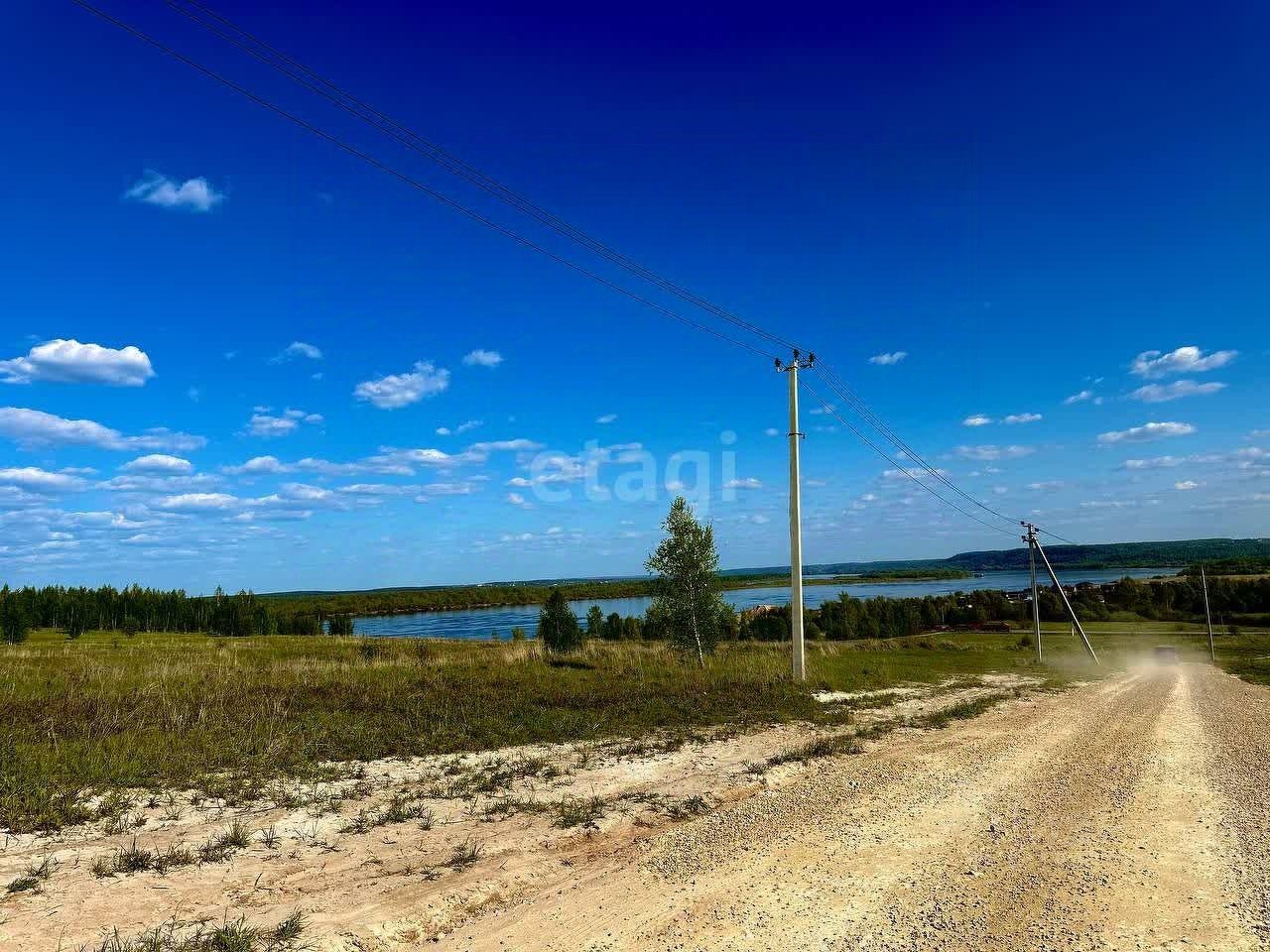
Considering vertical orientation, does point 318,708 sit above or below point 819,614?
above

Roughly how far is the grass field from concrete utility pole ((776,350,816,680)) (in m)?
1.02

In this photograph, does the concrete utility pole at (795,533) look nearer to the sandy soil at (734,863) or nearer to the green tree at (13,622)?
the sandy soil at (734,863)

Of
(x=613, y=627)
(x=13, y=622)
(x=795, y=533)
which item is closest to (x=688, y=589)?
(x=795, y=533)

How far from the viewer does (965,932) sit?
17.0 ft

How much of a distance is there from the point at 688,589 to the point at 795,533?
774cm

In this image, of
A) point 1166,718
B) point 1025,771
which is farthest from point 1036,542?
point 1025,771

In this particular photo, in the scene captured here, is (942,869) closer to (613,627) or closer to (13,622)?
(613,627)

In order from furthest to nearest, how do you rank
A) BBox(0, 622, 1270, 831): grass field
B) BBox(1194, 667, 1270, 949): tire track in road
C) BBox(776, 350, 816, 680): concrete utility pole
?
BBox(776, 350, 816, 680): concrete utility pole
BBox(0, 622, 1270, 831): grass field
BBox(1194, 667, 1270, 949): tire track in road

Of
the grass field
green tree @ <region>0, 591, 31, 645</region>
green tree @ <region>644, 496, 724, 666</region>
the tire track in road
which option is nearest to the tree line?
green tree @ <region>0, 591, 31, 645</region>

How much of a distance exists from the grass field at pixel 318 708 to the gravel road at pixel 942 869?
4.88m

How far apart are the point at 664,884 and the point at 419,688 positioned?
1327 centimetres

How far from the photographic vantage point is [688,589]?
2728 cm

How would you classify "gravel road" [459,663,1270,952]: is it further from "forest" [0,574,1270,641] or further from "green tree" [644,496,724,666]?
"forest" [0,574,1270,641]

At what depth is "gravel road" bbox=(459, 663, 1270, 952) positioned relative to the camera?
5.18 meters
